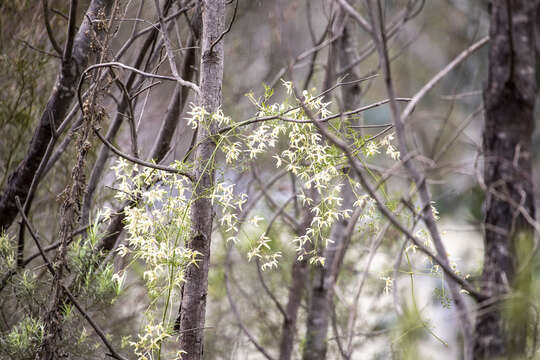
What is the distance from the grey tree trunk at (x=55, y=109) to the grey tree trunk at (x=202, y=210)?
470 millimetres

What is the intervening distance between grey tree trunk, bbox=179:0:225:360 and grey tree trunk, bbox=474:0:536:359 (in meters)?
0.45

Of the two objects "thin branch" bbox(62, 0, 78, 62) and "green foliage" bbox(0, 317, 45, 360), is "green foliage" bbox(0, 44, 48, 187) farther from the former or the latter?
"green foliage" bbox(0, 317, 45, 360)

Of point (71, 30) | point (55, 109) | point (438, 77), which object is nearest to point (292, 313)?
point (55, 109)

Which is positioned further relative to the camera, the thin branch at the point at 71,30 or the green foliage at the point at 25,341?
the thin branch at the point at 71,30

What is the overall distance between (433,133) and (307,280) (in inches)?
59.7

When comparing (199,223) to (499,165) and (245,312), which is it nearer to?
(499,165)

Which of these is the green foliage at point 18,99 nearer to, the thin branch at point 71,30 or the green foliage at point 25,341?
the thin branch at point 71,30

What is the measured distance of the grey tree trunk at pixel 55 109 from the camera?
4.16 feet

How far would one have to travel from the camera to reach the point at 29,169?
133 centimetres

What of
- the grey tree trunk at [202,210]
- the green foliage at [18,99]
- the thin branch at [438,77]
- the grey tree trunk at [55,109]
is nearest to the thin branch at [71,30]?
the grey tree trunk at [55,109]

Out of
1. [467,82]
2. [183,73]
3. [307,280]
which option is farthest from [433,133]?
[183,73]

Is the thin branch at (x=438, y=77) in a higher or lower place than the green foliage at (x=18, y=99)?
lower

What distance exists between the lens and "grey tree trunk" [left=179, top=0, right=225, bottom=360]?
86 centimetres

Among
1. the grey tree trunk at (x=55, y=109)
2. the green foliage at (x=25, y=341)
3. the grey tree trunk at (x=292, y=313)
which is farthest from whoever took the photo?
the grey tree trunk at (x=292, y=313)
